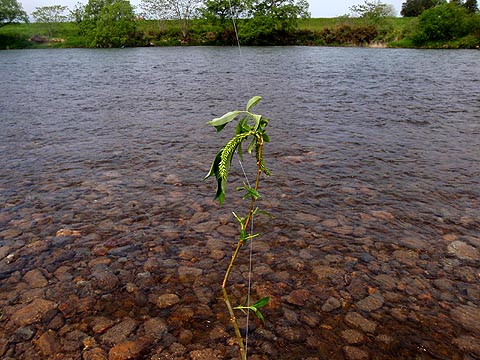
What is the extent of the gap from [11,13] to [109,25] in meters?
30.4

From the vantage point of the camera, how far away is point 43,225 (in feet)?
16.6

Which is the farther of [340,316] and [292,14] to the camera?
[292,14]

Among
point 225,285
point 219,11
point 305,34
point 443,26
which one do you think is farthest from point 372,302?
point 219,11

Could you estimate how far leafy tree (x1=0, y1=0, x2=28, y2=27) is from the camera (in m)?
77.4

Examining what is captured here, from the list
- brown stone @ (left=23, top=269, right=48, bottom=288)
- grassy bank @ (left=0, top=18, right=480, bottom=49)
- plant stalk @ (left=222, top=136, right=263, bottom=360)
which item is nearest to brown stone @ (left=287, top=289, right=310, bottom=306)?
plant stalk @ (left=222, top=136, right=263, bottom=360)

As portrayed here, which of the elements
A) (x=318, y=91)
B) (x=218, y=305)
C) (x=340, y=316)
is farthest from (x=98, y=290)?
(x=318, y=91)

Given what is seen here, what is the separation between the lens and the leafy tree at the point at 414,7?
94062mm

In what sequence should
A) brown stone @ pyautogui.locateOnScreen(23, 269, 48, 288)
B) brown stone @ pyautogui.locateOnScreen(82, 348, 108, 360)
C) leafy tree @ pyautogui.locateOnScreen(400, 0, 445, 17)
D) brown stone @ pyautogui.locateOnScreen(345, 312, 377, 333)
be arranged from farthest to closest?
leafy tree @ pyautogui.locateOnScreen(400, 0, 445, 17)
brown stone @ pyautogui.locateOnScreen(23, 269, 48, 288)
brown stone @ pyautogui.locateOnScreen(345, 312, 377, 333)
brown stone @ pyautogui.locateOnScreen(82, 348, 108, 360)

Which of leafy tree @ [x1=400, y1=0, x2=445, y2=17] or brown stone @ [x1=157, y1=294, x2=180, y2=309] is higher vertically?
leafy tree @ [x1=400, y1=0, x2=445, y2=17]

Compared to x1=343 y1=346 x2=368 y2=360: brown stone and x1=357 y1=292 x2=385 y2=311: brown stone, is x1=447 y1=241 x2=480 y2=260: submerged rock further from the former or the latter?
x1=343 y1=346 x2=368 y2=360: brown stone

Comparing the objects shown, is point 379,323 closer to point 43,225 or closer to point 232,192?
point 232,192

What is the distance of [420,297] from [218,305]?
2.06m

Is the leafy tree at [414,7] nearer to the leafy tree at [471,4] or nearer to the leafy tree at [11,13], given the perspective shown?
the leafy tree at [471,4]

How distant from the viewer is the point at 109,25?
215 feet
